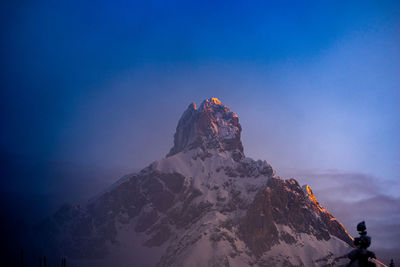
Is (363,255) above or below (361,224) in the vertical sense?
below

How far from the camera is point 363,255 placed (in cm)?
2273

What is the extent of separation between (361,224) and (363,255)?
166cm

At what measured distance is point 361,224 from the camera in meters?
22.7
